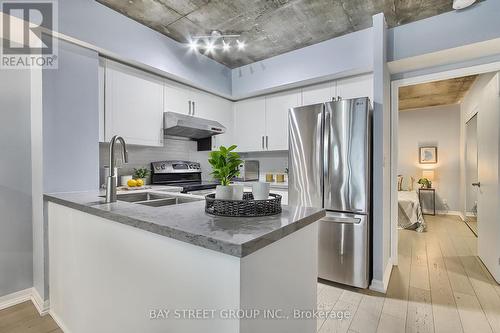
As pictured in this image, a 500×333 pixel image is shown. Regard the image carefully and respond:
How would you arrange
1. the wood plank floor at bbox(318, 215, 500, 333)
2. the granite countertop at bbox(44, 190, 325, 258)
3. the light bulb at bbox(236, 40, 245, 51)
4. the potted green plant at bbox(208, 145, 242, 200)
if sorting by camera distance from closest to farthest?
1. the granite countertop at bbox(44, 190, 325, 258)
2. the potted green plant at bbox(208, 145, 242, 200)
3. the wood plank floor at bbox(318, 215, 500, 333)
4. the light bulb at bbox(236, 40, 245, 51)

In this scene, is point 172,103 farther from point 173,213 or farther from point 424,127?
point 424,127

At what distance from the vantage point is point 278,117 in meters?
3.59

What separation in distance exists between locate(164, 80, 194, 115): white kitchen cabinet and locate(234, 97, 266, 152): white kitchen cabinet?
92 centimetres

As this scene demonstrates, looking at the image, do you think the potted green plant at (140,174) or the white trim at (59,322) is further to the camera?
the potted green plant at (140,174)

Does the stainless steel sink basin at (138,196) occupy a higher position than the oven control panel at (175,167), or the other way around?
the oven control panel at (175,167)

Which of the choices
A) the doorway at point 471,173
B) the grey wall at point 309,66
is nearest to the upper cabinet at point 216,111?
the grey wall at point 309,66

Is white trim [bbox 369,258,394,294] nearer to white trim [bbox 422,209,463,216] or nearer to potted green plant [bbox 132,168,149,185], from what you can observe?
potted green plant [bbox 132,168,149,185]

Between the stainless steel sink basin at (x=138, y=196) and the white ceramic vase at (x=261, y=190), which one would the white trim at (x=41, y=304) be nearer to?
the stainless steel sink basin at (x=138, y=196)

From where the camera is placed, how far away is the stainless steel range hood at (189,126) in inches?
116

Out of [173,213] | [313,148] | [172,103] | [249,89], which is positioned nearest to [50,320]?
[173,213]

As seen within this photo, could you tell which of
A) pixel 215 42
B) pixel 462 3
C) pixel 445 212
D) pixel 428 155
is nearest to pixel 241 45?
pixel 215 42

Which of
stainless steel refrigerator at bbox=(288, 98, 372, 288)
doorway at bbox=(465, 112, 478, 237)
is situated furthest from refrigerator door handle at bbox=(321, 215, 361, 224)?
doorway at bbox=(465, 112, 478, 237)

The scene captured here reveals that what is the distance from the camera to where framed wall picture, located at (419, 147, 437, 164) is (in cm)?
601

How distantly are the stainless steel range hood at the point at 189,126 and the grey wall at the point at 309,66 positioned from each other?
0.73 metres
